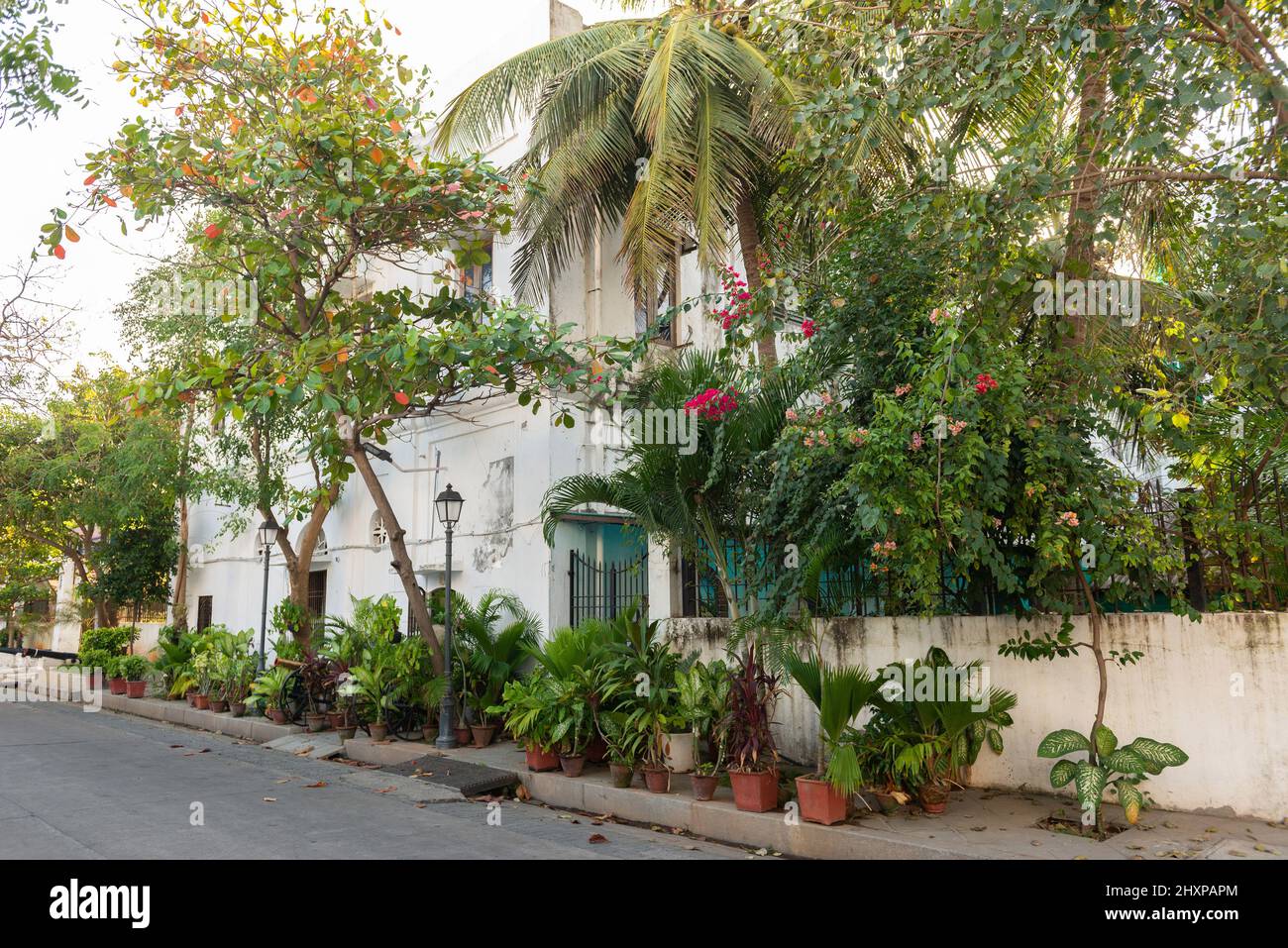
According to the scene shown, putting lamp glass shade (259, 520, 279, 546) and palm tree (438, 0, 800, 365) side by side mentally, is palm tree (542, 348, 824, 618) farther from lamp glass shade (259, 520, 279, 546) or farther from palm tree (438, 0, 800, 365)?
lamp glass shade (259, 520, 279, 546)

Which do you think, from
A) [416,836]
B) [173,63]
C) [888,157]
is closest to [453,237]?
[173,63]

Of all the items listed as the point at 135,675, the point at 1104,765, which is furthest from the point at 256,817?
the point at 135,675

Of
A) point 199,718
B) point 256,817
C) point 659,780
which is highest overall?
point 659,780

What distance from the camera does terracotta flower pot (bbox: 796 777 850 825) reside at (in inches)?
262

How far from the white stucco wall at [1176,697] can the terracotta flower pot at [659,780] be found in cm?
244

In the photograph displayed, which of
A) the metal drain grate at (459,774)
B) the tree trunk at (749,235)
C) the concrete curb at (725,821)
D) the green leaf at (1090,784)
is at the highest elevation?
the tree trunk at (749,235)

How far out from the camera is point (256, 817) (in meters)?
7.49

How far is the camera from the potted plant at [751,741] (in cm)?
717

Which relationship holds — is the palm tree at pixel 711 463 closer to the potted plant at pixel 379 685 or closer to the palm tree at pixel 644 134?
the palm tree at pixel 644 134

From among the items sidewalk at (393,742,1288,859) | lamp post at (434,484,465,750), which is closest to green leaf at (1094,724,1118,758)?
sidewalk at (393,742,1288,859)

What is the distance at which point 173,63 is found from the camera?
10.1 m

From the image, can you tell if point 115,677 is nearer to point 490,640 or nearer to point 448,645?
point 490,640

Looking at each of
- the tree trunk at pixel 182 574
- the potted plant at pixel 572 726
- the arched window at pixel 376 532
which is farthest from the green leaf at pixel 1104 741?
the tree trunk at pixel 182 574

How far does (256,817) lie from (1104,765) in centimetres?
646
